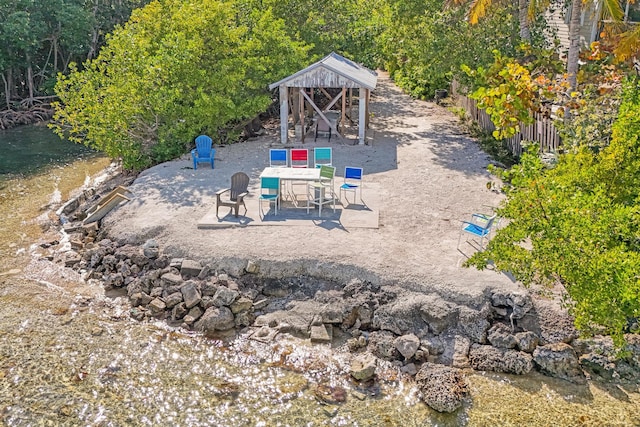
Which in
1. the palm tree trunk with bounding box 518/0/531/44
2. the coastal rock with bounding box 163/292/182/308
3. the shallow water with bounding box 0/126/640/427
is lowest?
the shallow water with bounding box 0/126/640/427

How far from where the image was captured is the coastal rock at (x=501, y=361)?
10703mm

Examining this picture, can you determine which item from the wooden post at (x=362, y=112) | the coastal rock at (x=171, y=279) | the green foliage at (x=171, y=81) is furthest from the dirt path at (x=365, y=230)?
the green foliage at (x=171, y=81)

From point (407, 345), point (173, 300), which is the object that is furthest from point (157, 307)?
point (407, 345)

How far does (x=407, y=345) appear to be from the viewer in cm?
1101

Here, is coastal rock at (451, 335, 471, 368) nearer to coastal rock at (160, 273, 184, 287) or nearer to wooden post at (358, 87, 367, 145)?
coastal rock at (160, 273, 184, 287)

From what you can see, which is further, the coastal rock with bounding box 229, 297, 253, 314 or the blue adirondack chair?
the blue adirondack chair

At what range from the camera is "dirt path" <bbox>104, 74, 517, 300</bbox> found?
12.8 meters

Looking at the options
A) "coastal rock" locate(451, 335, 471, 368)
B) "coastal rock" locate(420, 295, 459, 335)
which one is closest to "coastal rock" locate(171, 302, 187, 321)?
"coastal rock" locate(420, 295, 459, 335)

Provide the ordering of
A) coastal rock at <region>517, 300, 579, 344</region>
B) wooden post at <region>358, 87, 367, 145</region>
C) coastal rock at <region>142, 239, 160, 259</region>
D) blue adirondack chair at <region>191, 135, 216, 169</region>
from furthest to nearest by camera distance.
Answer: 1. wooden post at <region>358, 87, 367, 145</region>
2. blue adirondack chair at <region>191, 135, 216, 169</region>
3. coastal rock at <region>142, 239, 160, 259</region>
4. coastal rock at <region>517, 300, 579, 344</region>

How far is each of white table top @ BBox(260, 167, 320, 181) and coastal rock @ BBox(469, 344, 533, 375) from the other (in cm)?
637

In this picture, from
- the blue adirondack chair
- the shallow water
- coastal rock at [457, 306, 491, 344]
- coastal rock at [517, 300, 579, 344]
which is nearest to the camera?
the shallow water

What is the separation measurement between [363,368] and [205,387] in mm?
2873

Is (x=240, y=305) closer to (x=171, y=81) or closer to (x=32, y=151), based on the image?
(x=171, y=81)

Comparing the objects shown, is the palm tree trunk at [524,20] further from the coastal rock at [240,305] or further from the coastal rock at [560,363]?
the coastal rock at [240,305]
